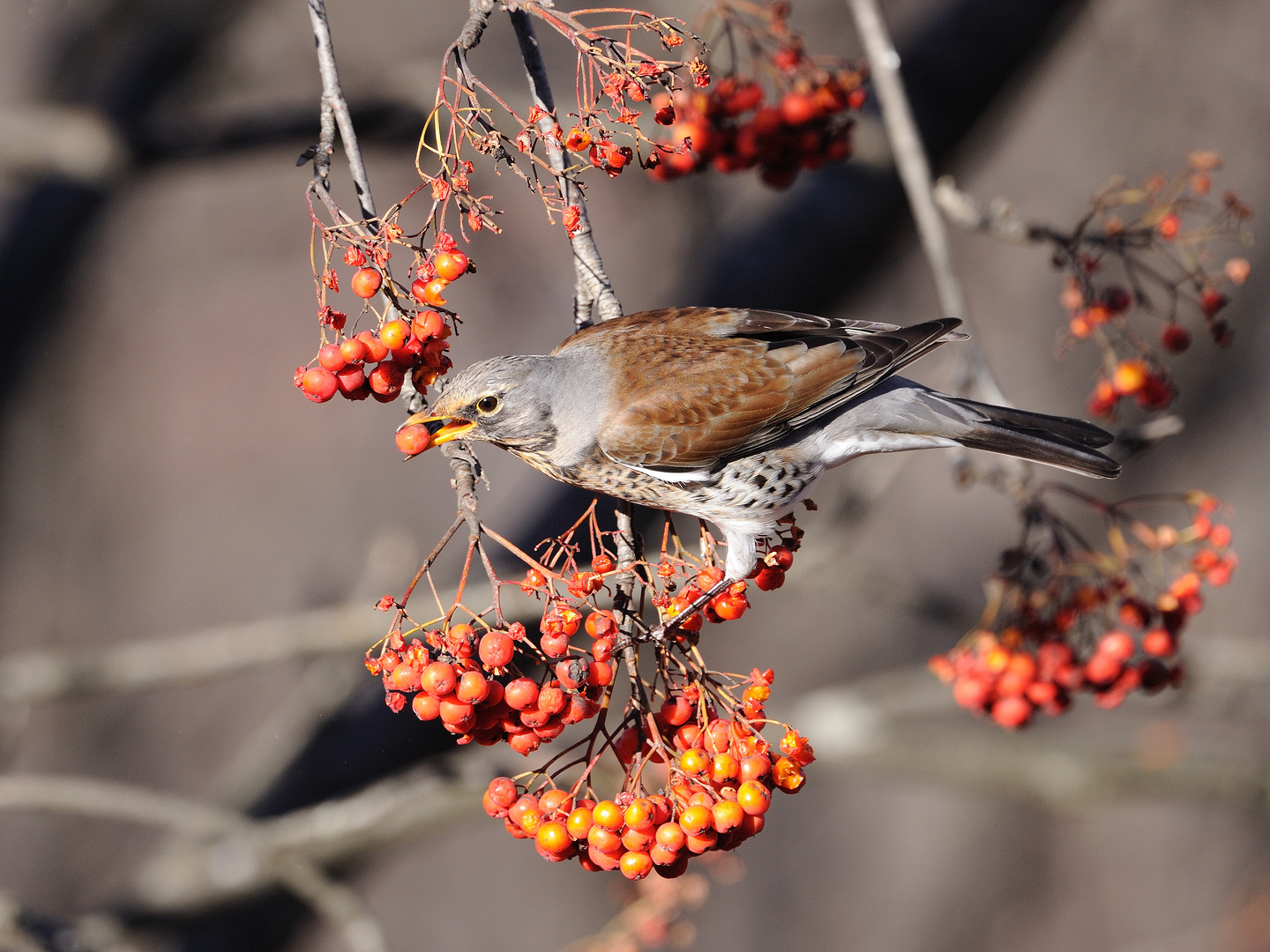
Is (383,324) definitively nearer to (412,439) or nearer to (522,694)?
(412,439)

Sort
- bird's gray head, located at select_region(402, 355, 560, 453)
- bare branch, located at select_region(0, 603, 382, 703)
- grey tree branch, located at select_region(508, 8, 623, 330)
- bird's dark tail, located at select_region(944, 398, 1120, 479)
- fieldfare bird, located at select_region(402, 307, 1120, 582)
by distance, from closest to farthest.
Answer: grey tree branch, located at select_region(508, 8, 623, 330) → bird's gray head, located at select_region(402, 355, 560, 453) → fieldfare bird, located at select_region(402, 307, 1120, 582) → bird's dark tail, located at select_region(944, 398, 1120, 479) → bare branch, located at select_region(0, 603, 382, 703)

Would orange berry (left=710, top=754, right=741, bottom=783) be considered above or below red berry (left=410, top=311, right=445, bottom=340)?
below

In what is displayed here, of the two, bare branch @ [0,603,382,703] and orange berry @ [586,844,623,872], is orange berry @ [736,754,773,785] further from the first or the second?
bare branch @ [0,603,382,703]

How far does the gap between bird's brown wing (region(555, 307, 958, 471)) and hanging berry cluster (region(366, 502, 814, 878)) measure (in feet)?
2.06

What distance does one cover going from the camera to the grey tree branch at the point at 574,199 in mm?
1878

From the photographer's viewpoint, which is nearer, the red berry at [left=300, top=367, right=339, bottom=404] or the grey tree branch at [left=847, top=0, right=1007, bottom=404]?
the red berry at [left=300, top=367, right=339, bottom=404]

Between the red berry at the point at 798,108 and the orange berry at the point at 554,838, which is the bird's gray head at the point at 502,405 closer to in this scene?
the orange berry at the point at 554,838

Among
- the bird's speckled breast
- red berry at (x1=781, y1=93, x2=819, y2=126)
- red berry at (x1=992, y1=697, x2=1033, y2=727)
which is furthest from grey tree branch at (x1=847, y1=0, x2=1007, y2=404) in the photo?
red berry at (x1=992, y1=697, x2=1033, y2=727)

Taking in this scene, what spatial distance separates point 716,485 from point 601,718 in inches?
38.9

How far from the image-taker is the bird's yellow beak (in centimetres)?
198

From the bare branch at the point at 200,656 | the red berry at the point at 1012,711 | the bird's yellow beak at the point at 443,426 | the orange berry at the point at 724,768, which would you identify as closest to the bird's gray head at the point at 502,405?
the bird's yellow beak at the point at 443,426

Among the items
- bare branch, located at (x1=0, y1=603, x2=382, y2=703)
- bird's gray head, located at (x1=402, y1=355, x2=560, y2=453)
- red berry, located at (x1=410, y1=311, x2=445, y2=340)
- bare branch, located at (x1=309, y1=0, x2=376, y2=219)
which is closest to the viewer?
bare branch, located at (x1=309, y1=0, x2=376, y2=219)

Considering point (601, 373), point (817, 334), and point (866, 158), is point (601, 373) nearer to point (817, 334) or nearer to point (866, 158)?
point (817, 334)

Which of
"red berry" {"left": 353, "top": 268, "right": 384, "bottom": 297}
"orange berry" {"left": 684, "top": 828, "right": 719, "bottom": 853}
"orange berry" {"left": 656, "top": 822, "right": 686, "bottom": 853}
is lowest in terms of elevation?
"orange berry" {"left": 684, "top": 828, "right": 719, "bottom": 853}
